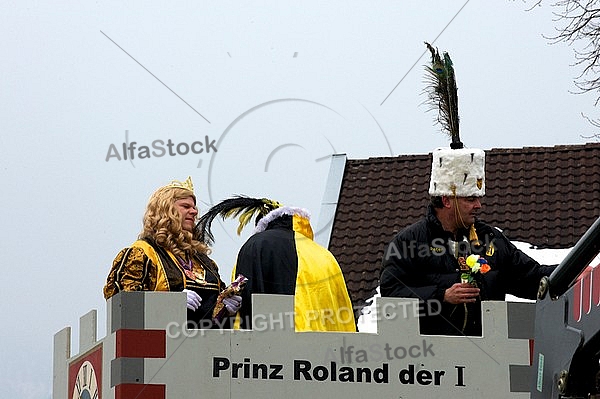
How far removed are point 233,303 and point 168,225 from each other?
60 centimetres

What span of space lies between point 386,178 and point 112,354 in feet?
41.7

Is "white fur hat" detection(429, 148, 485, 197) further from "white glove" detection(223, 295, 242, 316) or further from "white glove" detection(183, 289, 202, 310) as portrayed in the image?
"white glove" detection(183, 289, 202, 310)

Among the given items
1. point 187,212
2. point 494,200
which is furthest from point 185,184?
point 494,200

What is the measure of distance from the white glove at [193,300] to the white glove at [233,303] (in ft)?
0.49

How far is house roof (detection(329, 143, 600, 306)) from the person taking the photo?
18266 mm

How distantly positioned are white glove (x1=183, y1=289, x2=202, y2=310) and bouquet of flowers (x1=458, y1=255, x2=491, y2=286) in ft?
4.93

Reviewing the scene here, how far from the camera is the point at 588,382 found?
4.48 meters

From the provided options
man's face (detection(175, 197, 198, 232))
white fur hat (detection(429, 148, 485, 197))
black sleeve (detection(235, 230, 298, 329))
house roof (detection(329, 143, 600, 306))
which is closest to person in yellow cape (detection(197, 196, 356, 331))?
black sleeve (detection(235, 230, 298, 329))

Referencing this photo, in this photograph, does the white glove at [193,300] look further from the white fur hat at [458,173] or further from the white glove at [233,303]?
the white fur hat at [458,173]

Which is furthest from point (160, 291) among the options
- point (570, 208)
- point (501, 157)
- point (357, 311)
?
point (501, 157)

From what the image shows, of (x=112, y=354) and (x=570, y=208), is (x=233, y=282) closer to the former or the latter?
(x=112, y=354)

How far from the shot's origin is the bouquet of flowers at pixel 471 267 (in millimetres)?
8125

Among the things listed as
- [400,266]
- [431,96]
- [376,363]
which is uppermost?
[431,96]

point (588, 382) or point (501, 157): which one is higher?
point (501, 157)
